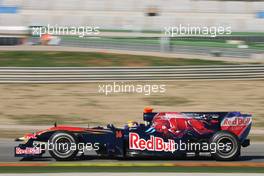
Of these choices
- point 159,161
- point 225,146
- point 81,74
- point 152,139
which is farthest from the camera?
point 81,74

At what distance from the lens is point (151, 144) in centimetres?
1048

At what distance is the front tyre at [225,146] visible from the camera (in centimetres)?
1053

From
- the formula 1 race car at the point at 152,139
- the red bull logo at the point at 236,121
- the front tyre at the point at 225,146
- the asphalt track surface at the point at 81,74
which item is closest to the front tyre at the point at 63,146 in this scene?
the formula 1 race car at the point at 152,139

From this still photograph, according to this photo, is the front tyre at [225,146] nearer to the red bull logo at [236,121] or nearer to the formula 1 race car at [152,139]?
the formula 1 race car at [152,139]

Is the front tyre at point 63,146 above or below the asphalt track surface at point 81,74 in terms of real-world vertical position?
below

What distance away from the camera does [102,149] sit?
10.6 metres

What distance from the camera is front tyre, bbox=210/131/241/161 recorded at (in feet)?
34.6

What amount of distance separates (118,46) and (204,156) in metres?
23.4

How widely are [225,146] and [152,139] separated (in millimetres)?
1449

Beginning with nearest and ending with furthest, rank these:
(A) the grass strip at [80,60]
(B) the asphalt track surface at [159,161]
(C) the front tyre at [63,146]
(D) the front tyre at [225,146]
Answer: (C) the front tyre at [63,146] → (D) the front tyre at [225,146] → (B) the asphalt track surface at [159,161] → (A) the grass strip at [80,60]

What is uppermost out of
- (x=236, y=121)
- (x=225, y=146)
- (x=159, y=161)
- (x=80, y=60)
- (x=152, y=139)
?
(x=80, y=60)

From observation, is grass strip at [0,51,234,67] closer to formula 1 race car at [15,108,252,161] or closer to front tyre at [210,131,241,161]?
formula 1 race car at [15,108,252,161]

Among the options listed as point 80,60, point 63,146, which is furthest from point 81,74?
point 63,146

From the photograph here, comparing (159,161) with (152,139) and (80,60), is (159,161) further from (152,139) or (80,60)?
(80,60)
